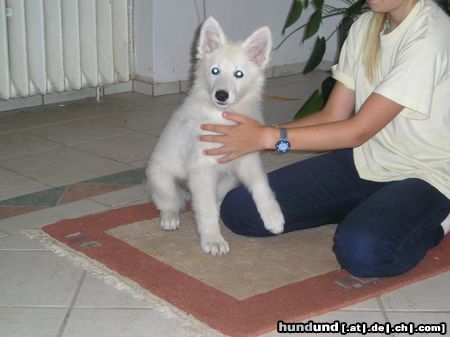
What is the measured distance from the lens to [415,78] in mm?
2164

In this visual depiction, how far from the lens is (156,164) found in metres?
2.78

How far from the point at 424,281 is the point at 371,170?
449mm

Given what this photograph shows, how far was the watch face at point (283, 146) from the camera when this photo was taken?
227cm

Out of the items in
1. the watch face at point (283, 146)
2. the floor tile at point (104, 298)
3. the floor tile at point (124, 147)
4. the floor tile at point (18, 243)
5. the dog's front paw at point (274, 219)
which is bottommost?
the floor tile at point (124, 147)

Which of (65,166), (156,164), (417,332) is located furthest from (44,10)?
(417,332)

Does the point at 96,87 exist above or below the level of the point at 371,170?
below

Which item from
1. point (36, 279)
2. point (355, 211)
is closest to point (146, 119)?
point (36, 279)

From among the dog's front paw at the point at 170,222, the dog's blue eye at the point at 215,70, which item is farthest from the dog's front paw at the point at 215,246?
the dog's blue eye at the point at 215,70

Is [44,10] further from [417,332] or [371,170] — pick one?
[417,332]

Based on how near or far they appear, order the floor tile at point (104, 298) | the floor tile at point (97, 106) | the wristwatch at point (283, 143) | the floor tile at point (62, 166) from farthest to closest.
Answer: the floor tile at point (97, 106) → the floor tile at point (62, 166) → the wristwatch at point (283, 143) → the floor tile at point (104, 298)

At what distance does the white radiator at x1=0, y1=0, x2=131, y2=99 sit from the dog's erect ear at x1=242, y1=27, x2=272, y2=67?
2437mm

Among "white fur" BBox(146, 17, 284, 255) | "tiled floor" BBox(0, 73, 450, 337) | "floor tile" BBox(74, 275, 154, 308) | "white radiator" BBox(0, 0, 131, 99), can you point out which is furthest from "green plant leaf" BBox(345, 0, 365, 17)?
"floor tile" BBox(74, 275, 154, 308)

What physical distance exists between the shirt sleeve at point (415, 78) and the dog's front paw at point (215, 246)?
81 centimetres

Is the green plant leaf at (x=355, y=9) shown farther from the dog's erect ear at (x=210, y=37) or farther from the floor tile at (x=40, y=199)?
the floor tile at (x=40, y=199)
